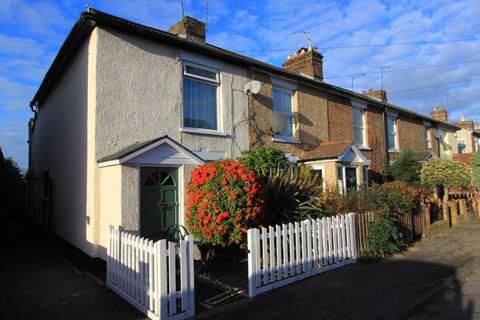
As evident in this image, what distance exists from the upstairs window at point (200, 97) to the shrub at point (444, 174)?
9583mm

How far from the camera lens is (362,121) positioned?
1611 cm

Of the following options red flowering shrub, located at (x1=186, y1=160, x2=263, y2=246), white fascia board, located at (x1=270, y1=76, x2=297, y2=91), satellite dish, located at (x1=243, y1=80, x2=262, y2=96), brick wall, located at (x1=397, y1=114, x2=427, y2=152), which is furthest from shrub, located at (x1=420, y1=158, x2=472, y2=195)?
red flowering shrub, located at (x1=186, y1=160, x2=263, y2=246)

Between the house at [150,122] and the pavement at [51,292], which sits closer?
the pavement at [51,292]

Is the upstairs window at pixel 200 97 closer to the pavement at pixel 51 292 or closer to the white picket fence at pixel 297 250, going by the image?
the white picket fence at pixel 297 250

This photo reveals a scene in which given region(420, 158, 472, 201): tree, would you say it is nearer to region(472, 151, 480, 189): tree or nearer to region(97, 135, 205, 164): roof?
region(472, 151, 480, 189): tree

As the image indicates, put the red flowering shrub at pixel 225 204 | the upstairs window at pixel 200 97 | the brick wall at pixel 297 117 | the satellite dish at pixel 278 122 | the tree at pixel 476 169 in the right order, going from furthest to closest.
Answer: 1. the tree at pixel 476 169
2. the satellite dish at pixel 278 122
3. the brick wall at pixel 297 117
4. the upstairs window at pixel 200 97
5. the red flowering shrub at pixel 225 204

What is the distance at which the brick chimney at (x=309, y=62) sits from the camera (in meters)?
15.3

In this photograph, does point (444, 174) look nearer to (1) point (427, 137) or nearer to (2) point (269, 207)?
(1) point (427, 137)

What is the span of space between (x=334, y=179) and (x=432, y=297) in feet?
20.6

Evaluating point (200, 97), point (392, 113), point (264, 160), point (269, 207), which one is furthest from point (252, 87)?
point (392, 113)

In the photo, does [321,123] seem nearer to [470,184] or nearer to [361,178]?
[361,178]

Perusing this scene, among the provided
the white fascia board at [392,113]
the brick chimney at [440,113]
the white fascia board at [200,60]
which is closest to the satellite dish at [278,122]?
the white fascia board at [200,60]

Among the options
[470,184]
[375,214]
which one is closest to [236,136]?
[375,214]

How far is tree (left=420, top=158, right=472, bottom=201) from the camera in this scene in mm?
13836
